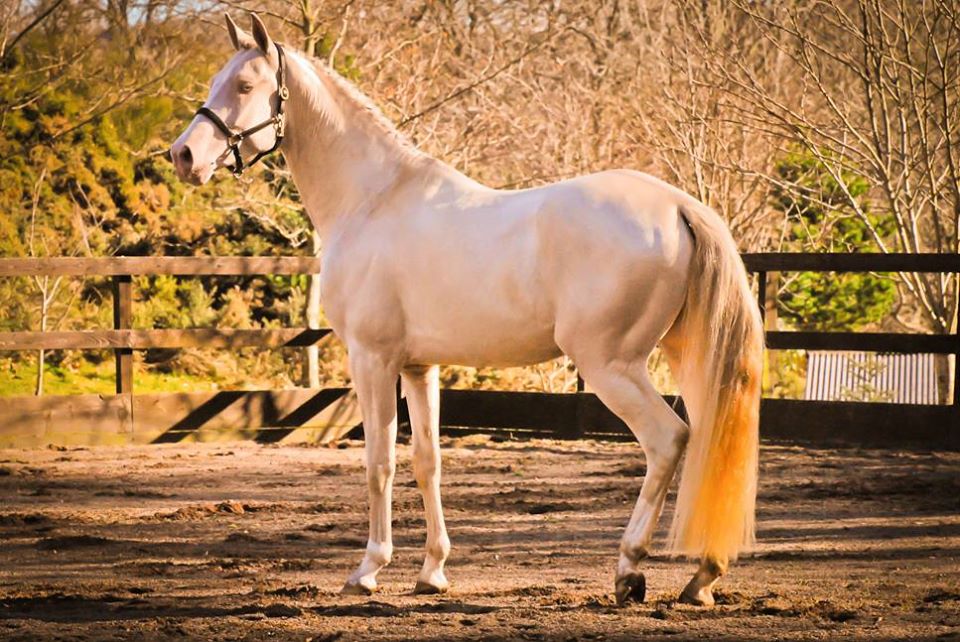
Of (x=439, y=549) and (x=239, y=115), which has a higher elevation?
(x=239, y=115)

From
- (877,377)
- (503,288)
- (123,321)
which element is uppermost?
(503,288)

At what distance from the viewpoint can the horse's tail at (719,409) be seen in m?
4.54

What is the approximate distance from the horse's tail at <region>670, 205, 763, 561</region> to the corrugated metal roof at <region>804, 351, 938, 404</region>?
8211 millimetres

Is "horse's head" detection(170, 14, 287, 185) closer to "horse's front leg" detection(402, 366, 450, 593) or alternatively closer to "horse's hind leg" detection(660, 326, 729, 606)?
"horse's front leg" detection(402, 366, 450, 593)

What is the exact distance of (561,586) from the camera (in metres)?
5.05

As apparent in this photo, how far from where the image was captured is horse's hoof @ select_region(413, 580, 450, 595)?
4.97m

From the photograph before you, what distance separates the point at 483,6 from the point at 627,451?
9914mm

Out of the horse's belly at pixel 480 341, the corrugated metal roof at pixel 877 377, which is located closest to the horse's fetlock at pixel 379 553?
the horse's belly at pixel 480 341

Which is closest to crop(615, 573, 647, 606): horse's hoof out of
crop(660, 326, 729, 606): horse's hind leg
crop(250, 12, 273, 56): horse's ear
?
crop(660, 326, 729, 606): horse's hind leg

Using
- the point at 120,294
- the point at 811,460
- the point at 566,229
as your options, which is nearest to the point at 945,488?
the point at 811,460

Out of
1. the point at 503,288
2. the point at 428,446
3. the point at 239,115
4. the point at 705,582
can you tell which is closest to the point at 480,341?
the point at 503,288

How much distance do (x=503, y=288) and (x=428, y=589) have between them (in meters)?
1.21

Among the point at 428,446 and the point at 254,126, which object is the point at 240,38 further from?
the point at 428,446

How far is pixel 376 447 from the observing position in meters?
5.19
